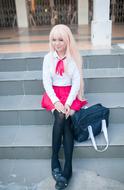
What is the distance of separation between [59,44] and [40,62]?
1.16 meters

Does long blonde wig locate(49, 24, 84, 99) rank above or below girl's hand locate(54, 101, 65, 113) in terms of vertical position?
above

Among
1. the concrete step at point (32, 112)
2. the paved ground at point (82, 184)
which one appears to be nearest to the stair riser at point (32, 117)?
the concrete step at point (32, 112)

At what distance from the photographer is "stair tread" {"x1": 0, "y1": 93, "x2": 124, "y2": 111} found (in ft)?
8.21

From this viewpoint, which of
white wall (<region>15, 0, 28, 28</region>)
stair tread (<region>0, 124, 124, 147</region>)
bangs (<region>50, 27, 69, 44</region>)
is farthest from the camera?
white wall (<region>15, 0, 28, 28</region>)

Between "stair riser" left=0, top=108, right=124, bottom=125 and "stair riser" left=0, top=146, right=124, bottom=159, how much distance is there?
1.33ft

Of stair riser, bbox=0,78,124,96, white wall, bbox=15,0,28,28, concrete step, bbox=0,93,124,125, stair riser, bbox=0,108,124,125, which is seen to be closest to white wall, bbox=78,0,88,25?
white wall, bbox=15,0,28,28

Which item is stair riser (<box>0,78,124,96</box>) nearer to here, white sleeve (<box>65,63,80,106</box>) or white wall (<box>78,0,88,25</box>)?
white sleeve (<box>65,63,80,106</box>)

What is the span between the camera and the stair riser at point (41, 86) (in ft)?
9.07

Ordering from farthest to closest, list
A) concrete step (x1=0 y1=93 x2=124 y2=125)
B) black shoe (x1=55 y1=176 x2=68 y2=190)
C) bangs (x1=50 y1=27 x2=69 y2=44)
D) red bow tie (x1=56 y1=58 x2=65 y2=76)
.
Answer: concrete step (x1=0 y1=93 x2=124 y2=125)
red bow tie (x1=56 y1=58 x2=65 y2=76)
bangs (x1=50 y1=27 x2=69 y2=44)
black shoe (x1=55 y1=176 x2=68 y2=190)

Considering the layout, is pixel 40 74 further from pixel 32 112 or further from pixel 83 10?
pixel 83 10

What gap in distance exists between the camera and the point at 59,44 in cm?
197

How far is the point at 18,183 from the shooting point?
1963mm

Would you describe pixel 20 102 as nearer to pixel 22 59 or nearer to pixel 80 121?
pixel 22 59

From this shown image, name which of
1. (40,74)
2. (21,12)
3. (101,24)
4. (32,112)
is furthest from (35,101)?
(21,12)
